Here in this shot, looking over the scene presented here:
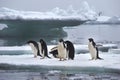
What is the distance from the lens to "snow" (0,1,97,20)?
526cm

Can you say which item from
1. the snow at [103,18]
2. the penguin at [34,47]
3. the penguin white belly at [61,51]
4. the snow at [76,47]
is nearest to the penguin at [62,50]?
the penguin white belly at [61,51]

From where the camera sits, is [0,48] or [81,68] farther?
[0,48]

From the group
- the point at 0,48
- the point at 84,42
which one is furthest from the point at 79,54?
the point at 0,48

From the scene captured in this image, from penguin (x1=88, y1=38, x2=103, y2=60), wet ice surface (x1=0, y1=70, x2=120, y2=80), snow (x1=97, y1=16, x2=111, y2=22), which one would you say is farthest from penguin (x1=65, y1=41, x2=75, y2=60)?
snow (x1=97, y1=16, x2=111, y2=22)

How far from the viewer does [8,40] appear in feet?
17.4

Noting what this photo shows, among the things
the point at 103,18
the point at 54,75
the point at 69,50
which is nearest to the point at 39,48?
the point at 69,50

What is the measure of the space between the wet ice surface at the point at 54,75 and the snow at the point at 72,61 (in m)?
0.15

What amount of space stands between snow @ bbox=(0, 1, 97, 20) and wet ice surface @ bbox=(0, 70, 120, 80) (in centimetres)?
88

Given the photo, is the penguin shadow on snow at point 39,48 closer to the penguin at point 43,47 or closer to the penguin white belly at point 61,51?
the penguin at point 43,47

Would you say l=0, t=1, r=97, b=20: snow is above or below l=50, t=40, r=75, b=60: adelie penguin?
above

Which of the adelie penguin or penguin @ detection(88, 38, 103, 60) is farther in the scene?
the adelie penguin

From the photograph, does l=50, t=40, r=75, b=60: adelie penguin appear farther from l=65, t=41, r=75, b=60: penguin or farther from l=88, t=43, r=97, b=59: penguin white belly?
l=88, t=43, r=97, b=59: penguin white belly

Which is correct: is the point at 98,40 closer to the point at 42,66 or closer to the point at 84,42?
the point at 84,42

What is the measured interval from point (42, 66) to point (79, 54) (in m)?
0.61
